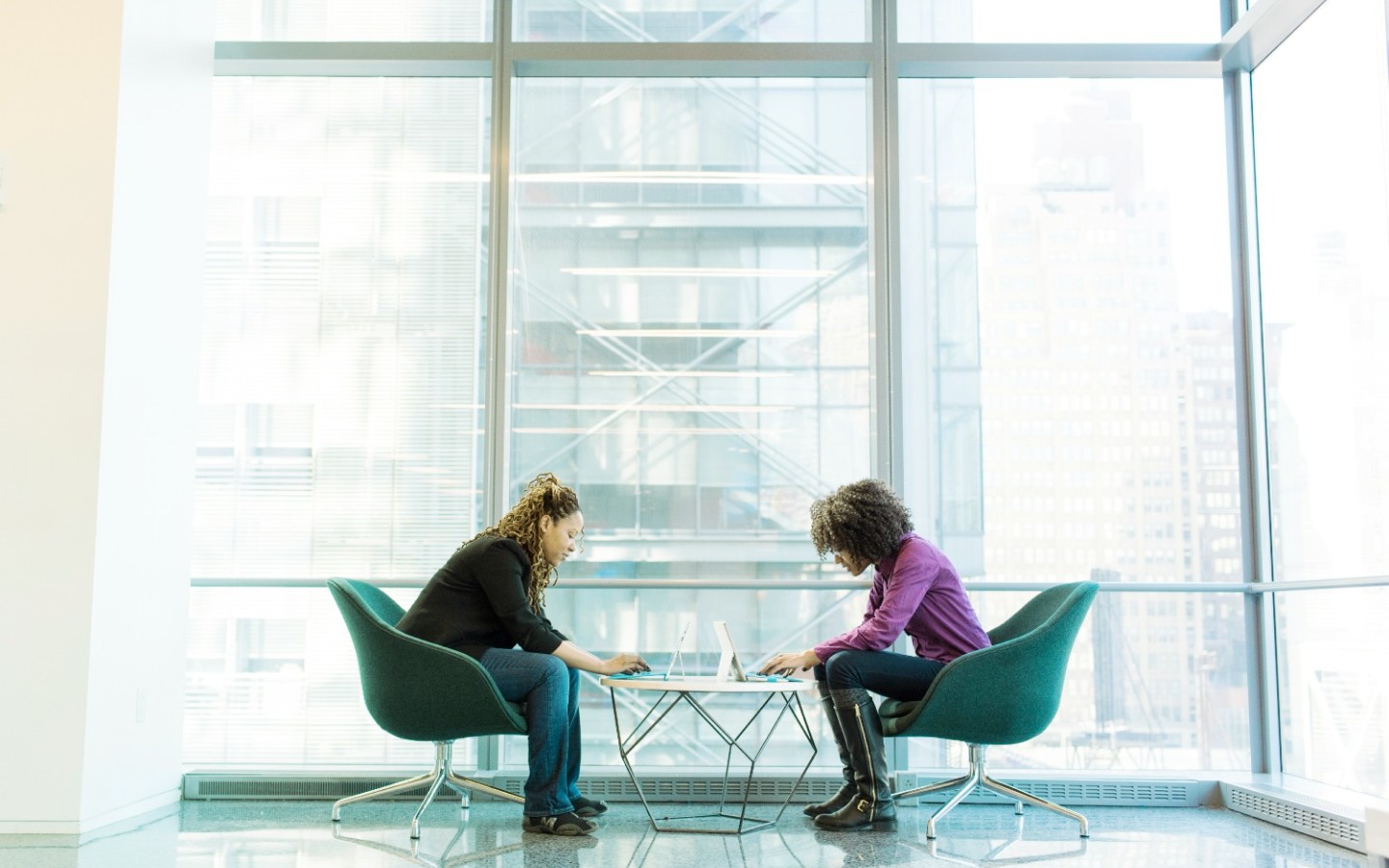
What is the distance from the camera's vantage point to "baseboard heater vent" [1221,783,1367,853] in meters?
3.68

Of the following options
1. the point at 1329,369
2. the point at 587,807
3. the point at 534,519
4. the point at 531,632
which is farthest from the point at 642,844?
the point at 1329,369

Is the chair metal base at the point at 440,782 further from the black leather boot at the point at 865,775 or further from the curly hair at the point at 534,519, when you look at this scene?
the black leather boot at the point at 865,775

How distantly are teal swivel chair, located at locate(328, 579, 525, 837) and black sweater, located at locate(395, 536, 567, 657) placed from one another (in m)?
0.14

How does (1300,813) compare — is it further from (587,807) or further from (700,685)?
(587,807)

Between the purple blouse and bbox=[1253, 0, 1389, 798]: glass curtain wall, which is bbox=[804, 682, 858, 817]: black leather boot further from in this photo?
bbox=[1253, 0, 1389, 798]: glass curtain wall

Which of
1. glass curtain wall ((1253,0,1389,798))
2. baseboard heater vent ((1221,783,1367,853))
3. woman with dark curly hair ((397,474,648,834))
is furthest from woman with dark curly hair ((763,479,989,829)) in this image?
glass curtain wall ((1253,0,1389,798))

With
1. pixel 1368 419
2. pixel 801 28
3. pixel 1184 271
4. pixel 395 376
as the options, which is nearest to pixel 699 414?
Result: pixel 395 376

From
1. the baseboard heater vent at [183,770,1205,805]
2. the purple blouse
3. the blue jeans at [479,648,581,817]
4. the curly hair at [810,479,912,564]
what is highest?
the curly hair at [810,479,912,564]

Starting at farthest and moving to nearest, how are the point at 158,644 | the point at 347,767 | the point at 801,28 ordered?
1. the point at 801,28
2. the point at 347,767
3. the point at 158,644

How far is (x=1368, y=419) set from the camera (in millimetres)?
4020

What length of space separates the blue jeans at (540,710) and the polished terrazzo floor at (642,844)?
13 cm

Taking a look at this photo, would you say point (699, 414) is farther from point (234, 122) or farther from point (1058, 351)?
point (234, 122)

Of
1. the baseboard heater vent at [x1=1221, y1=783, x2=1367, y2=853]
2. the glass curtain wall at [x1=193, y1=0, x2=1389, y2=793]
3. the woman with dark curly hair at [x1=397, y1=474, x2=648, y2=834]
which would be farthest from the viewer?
the glass curtain wall at [x1=193, y1=0, x2=1389, y2=793]

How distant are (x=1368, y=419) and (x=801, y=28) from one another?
254 centimetres
